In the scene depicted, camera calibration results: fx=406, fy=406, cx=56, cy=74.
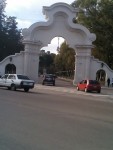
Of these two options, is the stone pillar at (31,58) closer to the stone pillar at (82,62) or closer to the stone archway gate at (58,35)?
the stone archway gate at (58,35)

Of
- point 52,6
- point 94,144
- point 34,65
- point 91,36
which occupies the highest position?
point 52,6

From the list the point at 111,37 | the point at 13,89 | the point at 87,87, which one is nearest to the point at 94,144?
the point at 13,89

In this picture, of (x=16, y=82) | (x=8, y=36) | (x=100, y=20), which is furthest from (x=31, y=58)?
(x=8, y=36)

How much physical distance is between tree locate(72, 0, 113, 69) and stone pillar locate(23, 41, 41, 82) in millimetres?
15594

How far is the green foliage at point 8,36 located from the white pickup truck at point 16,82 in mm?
44291

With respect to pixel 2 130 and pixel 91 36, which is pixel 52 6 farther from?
pixel 2 130

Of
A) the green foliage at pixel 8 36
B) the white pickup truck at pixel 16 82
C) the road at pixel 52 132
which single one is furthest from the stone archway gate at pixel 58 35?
the road at pixel 52 132

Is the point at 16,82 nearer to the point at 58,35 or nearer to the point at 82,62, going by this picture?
the point at 82,62

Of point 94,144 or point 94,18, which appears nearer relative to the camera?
point 94,144

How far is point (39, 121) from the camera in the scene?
13750 millimetres

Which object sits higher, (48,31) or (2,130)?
(48,31)

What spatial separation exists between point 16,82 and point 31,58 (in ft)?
70.4

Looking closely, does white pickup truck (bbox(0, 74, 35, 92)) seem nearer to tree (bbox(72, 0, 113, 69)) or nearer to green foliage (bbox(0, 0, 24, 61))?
tree (bbox(72, 0, 113, 69))

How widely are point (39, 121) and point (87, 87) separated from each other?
29817mm
